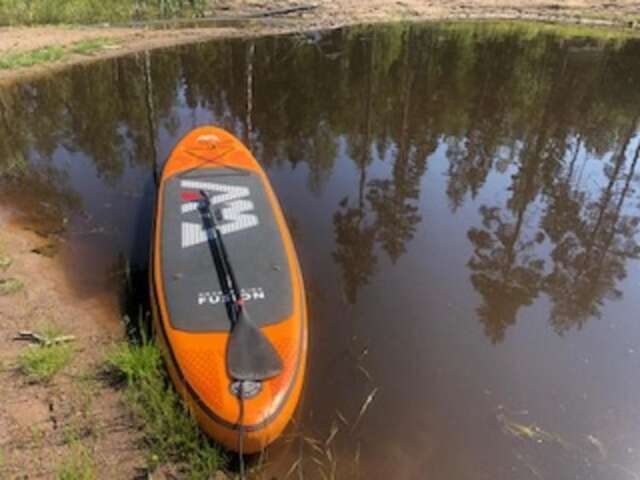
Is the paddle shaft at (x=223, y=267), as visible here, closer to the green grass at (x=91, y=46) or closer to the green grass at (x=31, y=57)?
the green grass at (x=31, y=57)

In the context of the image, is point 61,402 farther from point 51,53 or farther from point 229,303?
point 51,53

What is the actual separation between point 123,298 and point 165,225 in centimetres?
→ 123

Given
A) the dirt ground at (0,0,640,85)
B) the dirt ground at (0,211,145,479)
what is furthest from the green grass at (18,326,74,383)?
the dirt ground at (0,0,640,85)

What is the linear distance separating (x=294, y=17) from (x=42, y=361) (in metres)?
22.7

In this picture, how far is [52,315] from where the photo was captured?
23.8 feet

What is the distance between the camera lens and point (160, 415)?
558cm

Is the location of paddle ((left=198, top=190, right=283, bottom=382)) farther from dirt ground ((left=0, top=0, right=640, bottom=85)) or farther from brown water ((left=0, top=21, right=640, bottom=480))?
dirt ground ((left=0, top=0, right=640, bottom=85))

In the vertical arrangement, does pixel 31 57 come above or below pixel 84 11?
below

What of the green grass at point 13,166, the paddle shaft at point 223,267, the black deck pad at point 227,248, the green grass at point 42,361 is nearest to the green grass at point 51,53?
the green grass at point 13,166

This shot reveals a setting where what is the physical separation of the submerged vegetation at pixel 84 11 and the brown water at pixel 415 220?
4.69 meters

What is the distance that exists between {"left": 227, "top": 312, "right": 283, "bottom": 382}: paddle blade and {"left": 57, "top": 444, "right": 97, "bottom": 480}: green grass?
4.89 ft

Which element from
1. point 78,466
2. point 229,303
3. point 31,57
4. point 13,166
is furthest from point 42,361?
point 31,57

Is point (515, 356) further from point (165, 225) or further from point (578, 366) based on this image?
point (165, 225)

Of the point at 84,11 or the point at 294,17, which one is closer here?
the point at 84,11
